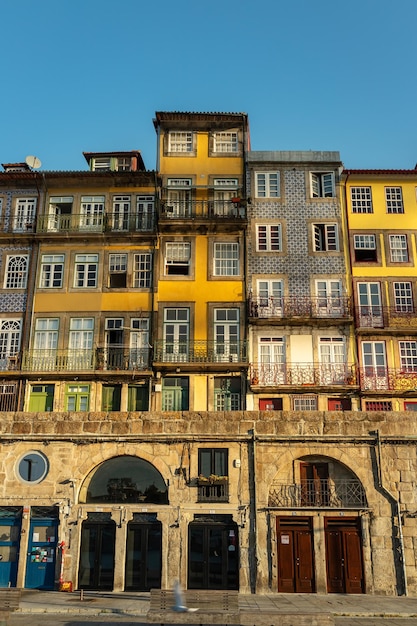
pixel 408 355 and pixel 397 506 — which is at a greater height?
pixel 408 355

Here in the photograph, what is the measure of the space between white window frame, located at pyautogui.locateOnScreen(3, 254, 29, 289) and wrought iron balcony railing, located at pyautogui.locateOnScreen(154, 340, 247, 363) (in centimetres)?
800

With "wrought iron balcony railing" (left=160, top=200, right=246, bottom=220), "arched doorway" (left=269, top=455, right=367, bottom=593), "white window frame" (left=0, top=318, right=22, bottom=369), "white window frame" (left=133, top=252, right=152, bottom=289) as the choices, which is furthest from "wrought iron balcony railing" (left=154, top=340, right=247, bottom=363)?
"arched doorway" (left=269, top=455, right=367, bottom=593)

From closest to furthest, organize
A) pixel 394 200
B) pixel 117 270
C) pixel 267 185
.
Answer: pixel 117 270 < pixel 394 200 < pixel 267 185

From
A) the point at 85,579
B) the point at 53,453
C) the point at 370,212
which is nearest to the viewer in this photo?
the point at 85,579

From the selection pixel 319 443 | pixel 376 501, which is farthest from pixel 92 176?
pixel 376 501

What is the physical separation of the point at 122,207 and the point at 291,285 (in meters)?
10.0

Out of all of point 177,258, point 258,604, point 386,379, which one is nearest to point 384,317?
point 386,379

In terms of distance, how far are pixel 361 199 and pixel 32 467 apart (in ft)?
72.4

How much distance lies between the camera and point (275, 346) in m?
33.6

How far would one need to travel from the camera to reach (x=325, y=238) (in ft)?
116

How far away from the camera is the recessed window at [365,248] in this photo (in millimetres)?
35125

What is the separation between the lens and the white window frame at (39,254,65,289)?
34.8 meters

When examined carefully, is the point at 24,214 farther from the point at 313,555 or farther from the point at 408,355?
the point at 313,555

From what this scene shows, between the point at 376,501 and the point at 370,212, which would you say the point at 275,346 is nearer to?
the point at 370,212
